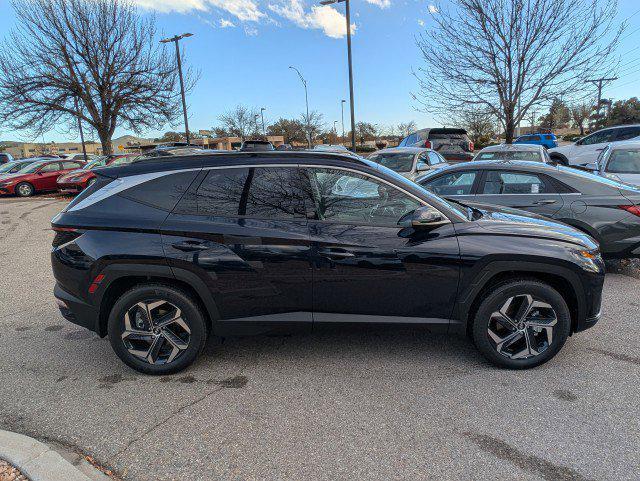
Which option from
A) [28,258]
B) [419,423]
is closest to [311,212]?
[419,423]

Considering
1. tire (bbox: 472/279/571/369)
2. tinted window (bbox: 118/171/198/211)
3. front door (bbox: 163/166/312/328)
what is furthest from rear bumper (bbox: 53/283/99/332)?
tire (bbox: 472/279/571/369)

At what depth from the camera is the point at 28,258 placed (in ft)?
23.3

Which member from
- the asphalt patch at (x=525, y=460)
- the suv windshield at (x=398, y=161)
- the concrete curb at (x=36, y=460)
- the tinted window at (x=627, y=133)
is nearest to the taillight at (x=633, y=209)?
the asphalt patch at (x=525, y=460)

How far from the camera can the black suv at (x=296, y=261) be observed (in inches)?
120

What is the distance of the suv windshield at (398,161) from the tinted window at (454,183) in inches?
159

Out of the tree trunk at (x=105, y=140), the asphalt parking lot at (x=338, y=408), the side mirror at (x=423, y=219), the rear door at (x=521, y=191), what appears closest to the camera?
the asphalt parking lot at (x=338, y=408)

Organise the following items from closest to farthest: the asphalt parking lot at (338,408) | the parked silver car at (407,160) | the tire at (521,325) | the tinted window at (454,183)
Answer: the asphalt parking lot at (338,408) → the tire at (521,325) → the tinted window at (454,183) → the parked silver car at (407,160)

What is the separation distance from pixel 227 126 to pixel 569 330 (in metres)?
55.3

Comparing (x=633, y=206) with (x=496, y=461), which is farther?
(x=633, y=206)

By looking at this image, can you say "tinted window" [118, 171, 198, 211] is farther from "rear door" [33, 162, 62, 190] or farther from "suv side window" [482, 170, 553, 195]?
"rear door" [33, 162, 62, 190]

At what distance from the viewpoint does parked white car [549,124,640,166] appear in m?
12.4

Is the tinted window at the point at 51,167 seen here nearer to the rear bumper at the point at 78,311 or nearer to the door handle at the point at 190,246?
the rear bumper at the point at 78,311

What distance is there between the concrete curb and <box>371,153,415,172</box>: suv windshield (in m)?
9.15

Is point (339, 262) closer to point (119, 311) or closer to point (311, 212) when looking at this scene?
point (311, 212)
